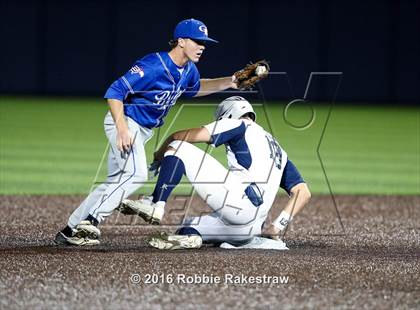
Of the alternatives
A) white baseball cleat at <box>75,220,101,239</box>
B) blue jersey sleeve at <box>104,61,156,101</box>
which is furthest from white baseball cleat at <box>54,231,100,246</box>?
blue jersey sleeve at <box>104,61,156,101</box>

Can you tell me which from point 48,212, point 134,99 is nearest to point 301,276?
point 134,99

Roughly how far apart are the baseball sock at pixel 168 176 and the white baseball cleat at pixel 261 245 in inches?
27.8

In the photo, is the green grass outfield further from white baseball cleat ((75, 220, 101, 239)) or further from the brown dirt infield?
white baseball cleat ((75, 220, 101, 239))

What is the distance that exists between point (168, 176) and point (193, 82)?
1037 millimetres

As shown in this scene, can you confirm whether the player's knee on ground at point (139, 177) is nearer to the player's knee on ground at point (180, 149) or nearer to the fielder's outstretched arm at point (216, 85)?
the player's knee on ground at point (180, 149)

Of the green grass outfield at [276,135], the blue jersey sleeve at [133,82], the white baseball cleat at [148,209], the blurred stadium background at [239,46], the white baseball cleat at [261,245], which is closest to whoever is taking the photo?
the white baseball cleat at [148,209]

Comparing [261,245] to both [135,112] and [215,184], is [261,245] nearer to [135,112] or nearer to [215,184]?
[215,184]

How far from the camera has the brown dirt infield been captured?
5082 mm

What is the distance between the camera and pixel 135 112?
682 centimetres

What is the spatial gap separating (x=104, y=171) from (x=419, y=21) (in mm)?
13156

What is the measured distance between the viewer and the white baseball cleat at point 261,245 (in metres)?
6.89

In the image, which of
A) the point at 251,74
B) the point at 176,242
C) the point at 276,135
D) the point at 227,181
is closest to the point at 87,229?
the point at 176,242

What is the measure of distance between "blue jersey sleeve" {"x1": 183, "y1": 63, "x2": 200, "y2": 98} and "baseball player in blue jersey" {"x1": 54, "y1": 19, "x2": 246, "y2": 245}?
129mm

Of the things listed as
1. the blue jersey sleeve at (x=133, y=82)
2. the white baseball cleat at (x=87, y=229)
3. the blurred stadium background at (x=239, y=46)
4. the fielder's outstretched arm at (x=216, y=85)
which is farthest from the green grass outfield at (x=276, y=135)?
the white baseball cleat at (x=87, y=229)
